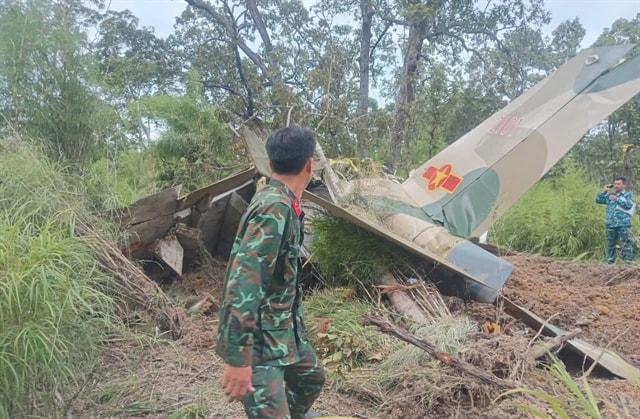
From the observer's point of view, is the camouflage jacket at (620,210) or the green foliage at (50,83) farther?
the camouflage jacket at (620,210)

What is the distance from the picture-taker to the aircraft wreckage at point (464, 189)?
4582 mm

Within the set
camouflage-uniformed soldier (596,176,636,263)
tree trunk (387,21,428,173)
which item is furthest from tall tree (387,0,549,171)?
camouflage-uniformed soldier (596,176,636,263)

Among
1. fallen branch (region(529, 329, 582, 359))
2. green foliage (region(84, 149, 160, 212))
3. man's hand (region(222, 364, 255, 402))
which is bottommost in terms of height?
fallen branch (region(529, 329, 582, 359))

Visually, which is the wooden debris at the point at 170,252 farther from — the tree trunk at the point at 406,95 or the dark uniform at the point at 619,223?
the tree trunk at the point at 406,95

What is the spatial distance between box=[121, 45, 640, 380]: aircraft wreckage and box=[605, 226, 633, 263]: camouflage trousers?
2.59 metres

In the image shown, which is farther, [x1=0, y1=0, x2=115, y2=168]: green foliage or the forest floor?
[x1=0, y1=0, x2=115, y2=168]: green foliage

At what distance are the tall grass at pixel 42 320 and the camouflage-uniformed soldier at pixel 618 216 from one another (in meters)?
6.46

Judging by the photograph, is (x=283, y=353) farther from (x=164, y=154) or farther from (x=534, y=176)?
(x=164, y=154)

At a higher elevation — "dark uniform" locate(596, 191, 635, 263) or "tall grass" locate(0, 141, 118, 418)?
"tall grass" locate(0, 141, 118, 418)

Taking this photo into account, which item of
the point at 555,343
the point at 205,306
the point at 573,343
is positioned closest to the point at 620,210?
the point at 573,343

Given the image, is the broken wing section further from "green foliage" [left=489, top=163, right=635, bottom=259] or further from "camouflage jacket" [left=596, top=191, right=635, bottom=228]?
"green foliage" [left=489, top=163, right=635, bottom=259]

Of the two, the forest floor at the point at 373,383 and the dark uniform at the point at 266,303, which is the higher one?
the dark uniform at the point at 266,303

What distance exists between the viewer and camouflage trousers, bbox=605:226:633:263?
7105 millimetres

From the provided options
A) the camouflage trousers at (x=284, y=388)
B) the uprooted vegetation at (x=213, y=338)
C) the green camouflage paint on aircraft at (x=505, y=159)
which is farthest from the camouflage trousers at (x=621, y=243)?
the camouflage trousers at (x=284, y=388)
